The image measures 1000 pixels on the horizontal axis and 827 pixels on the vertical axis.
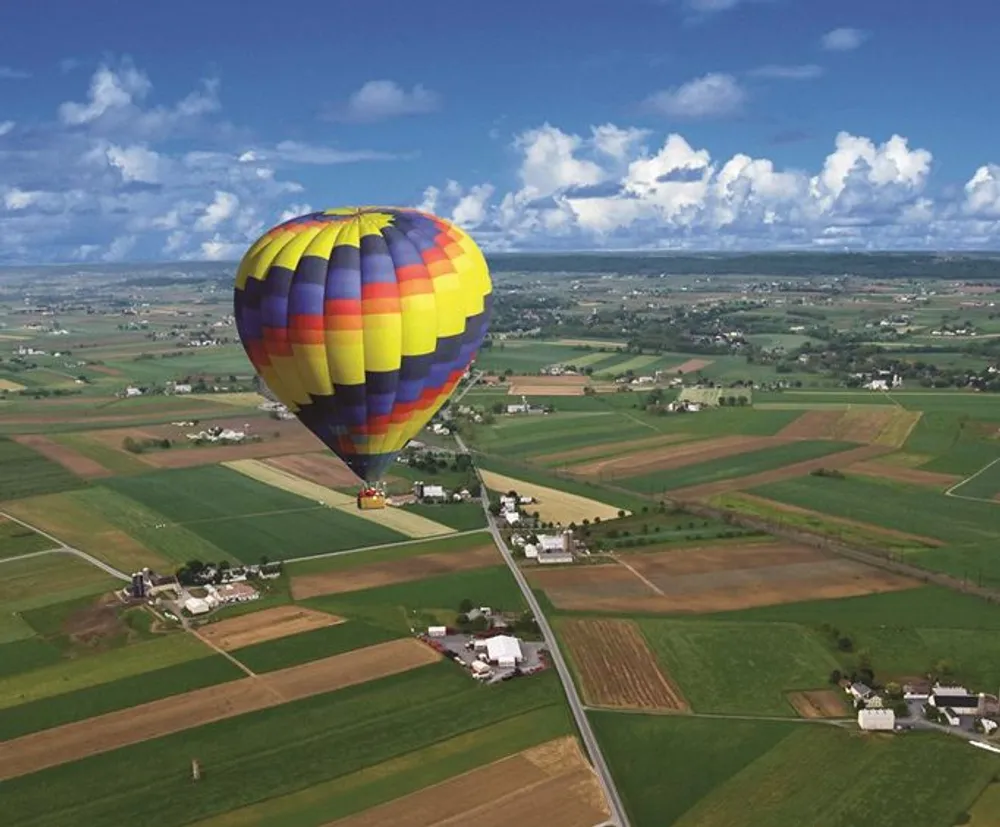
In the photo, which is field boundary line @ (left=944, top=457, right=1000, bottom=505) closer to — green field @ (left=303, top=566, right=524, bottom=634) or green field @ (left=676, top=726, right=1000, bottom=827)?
green field @ (left=303, top=566, right=524, bottom=634)

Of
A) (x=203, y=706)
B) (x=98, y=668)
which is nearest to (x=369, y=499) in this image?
(x=203, y=706)

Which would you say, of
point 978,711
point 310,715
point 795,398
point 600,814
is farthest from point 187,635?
point 795,398

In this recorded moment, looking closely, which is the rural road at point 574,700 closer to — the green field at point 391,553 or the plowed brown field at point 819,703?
the green field at point 391,553

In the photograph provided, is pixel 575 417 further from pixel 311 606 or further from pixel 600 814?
pixel 600 814

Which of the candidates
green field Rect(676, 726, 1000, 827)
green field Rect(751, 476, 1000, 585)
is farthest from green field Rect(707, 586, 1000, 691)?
green field Rect(676, 726, 1000, 827)

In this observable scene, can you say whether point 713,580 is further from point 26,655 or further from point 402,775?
point 26,655

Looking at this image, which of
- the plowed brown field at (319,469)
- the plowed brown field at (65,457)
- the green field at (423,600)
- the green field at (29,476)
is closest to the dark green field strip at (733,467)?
the plowed brown field at (319,469)
